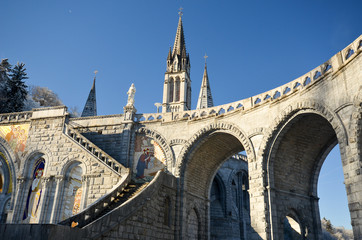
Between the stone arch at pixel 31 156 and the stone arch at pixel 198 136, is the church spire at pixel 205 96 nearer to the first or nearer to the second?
the stone arch at pixel 198 136

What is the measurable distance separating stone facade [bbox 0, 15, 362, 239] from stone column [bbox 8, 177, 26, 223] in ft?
0.18

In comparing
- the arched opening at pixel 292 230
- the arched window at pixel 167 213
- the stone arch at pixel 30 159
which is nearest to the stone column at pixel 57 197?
the stone arch at pixel 30 159

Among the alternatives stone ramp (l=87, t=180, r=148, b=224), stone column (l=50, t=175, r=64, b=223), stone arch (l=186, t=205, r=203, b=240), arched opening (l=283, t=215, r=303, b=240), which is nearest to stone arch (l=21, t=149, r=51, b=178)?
stone column (l=50, t=175, r=64, b=223)

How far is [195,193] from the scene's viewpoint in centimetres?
2025

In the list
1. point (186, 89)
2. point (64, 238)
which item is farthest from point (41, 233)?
point (186, 89)

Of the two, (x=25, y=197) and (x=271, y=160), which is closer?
(x=271, y=160)

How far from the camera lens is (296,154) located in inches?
677

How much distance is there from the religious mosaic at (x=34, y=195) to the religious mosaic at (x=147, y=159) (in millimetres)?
5643

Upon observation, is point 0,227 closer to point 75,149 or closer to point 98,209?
point 98,209

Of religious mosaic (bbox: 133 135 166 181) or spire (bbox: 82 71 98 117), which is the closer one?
religious mosaic (bbox: 133 135 166 181)

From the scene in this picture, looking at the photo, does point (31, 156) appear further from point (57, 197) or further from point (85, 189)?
point (85, 189)

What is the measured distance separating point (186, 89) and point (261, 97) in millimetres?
36439

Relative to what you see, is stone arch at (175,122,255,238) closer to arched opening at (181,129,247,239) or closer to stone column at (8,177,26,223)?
arched opening at (181,129,247,239)

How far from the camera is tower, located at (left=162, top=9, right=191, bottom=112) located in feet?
172
